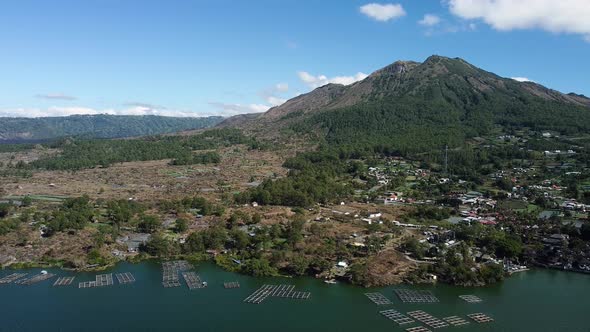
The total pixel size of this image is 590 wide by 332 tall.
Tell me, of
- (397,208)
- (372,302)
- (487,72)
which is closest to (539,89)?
(487,72)

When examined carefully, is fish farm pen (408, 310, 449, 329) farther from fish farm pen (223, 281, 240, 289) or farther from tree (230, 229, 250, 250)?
tree (230, 229, 250, 250)

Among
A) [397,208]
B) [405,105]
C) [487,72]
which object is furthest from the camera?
[487,72]

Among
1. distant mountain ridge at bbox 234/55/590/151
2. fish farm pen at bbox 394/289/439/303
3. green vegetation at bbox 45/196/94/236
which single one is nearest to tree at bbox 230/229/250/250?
fish farm pen at bbox 394/289/439/303

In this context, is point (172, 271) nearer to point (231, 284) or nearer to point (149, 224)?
point (231, 284)

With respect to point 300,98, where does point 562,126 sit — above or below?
below

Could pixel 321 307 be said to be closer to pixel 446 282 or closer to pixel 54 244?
pixel 446 282

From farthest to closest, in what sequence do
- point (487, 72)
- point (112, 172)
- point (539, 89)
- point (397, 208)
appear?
point (487, 72) → point (539, 89) → point (112, 172) → point (397, 208)

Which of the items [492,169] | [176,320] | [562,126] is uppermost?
[562,126]
